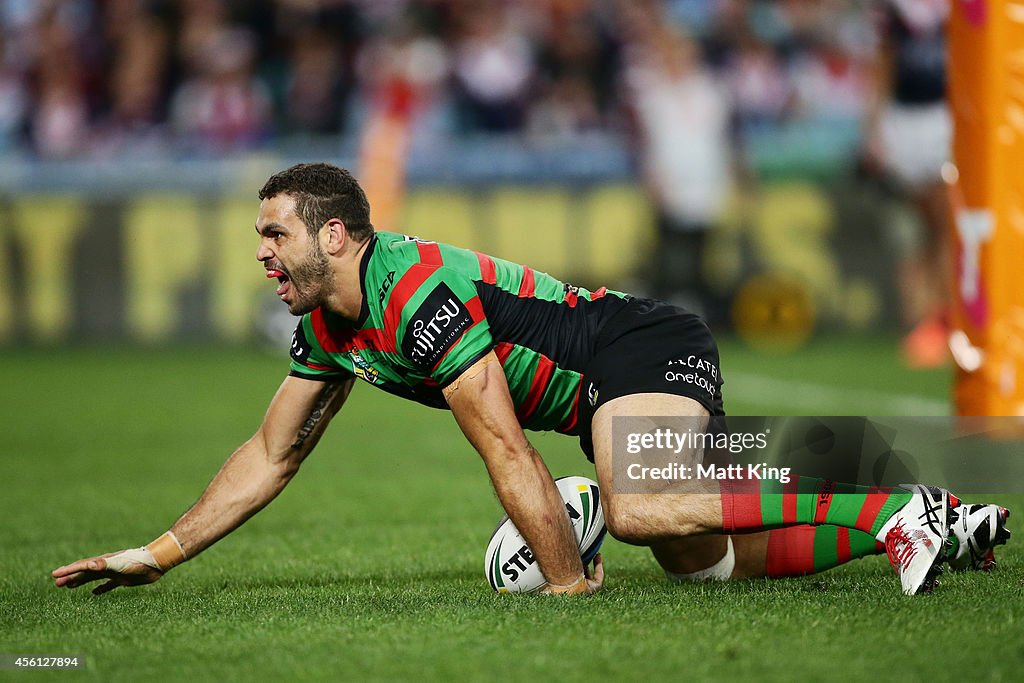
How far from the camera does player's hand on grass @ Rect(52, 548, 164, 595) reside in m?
4.61

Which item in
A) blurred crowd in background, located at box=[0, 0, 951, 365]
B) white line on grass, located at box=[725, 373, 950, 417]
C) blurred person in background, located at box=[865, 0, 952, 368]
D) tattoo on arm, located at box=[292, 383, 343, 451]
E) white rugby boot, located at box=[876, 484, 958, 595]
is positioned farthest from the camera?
blurred crowd in background, located at box=[0, 0, 951, 365]

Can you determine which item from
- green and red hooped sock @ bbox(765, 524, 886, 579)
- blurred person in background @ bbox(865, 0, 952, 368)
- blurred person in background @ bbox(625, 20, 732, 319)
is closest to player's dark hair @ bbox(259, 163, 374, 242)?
green and red hooped sock @ bbox(765, 524, 886, 579)

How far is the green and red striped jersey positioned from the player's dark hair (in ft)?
0.41

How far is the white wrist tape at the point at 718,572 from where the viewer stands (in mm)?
4836

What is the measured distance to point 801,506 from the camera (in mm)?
4324

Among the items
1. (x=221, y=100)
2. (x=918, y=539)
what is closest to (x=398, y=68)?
(x=221, y=100)

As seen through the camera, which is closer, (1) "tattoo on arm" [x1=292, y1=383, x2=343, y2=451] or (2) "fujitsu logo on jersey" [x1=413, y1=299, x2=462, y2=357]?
(2) "fujitsu logo on jersey" [x1=413, y1=299, x2=462, y2=357]

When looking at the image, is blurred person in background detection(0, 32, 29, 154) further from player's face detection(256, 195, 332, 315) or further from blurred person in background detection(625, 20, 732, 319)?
player's face detection(256, 195, 332, 315)

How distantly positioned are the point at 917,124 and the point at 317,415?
8797 millimetres

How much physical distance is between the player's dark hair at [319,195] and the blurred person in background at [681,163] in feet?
34.6

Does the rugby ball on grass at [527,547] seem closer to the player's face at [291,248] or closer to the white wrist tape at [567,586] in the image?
the white wrist tape at [567,586]

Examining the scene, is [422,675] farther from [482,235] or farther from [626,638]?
[482,235]

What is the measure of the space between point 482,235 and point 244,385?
156 inches

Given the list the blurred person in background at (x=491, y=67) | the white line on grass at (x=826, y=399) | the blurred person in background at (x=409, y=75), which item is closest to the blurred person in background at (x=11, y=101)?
the blurred person in background at (x=409, y=75)
